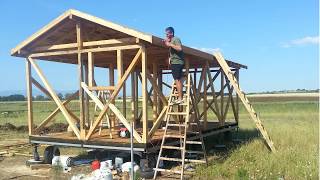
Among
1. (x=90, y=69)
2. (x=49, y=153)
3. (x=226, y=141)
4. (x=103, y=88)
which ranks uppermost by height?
(x=90, y=69)

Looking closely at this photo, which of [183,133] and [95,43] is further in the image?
[183,133]

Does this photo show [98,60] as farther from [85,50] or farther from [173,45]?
[173,45]

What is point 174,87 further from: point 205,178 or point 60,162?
point 60,162

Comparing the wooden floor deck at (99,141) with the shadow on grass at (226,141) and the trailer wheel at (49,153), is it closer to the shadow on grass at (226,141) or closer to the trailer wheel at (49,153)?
the trailer wheel at (49,153)

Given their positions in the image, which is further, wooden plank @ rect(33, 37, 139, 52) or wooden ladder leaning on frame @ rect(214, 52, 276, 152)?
wooden ladder leaning on frame @ rect(214, 52, 276, 152)

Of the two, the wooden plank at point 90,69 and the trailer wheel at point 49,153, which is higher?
the wooden plank at point 90,69

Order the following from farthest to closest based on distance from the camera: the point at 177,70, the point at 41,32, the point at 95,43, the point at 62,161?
1. the point at 41,32
2. the point at 62,161
3. the point at 95,43
4. the point at 177,70

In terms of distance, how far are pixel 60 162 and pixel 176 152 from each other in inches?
140

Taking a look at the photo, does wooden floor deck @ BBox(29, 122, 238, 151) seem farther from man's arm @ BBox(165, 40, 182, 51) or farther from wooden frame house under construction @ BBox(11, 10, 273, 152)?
man's arm @ BBox(165, 40, 182, 51)

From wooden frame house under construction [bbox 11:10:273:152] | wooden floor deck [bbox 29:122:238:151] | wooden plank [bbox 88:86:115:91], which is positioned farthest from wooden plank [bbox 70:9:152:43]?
wooden floor deck [bbox 29:122:238:151]

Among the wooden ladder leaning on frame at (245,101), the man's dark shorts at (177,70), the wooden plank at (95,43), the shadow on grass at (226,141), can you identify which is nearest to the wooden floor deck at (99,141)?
the man's dark shorts at (177,70)

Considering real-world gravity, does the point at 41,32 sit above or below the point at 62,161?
above

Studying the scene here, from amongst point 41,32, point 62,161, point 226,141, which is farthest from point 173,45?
point 226,141

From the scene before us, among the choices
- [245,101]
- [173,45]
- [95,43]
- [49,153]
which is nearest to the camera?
[173,45]
